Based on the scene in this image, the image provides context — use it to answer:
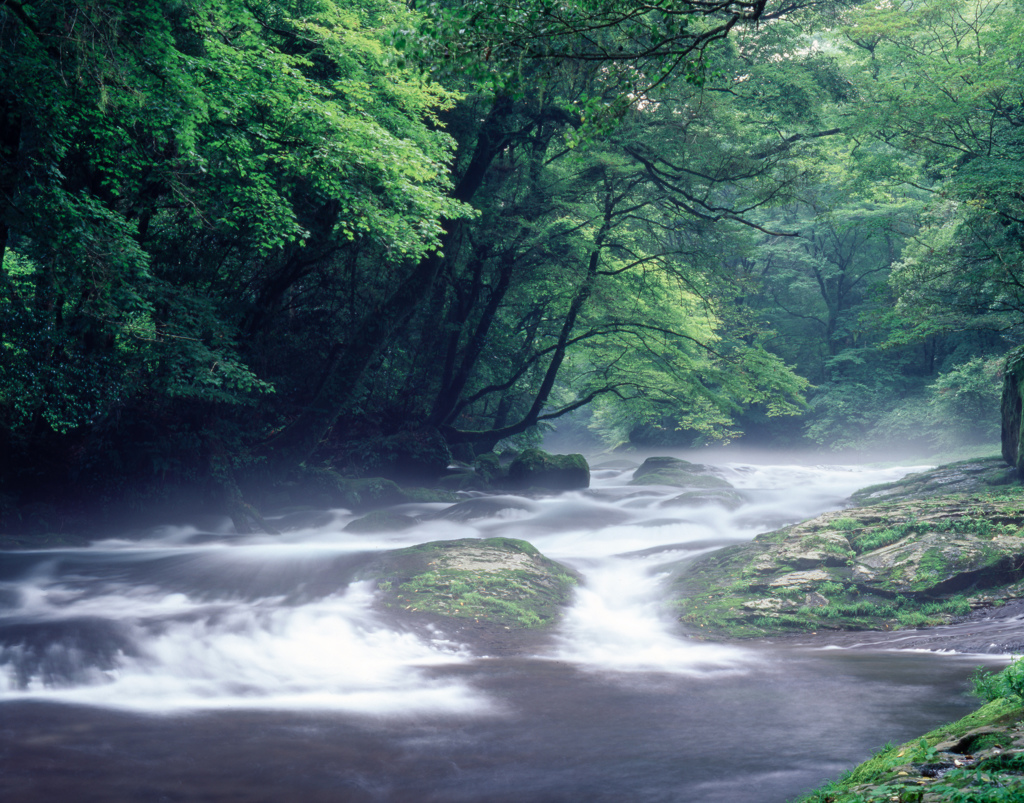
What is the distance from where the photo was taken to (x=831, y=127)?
1917cm

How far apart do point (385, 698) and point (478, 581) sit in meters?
2.95

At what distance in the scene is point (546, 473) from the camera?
2003 cm

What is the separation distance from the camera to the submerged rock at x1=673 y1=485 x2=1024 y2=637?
7676mm

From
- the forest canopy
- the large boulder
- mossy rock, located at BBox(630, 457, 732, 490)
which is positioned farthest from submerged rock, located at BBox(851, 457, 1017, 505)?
the large boulder

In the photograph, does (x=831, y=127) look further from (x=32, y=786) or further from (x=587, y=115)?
(x=32, y=786)

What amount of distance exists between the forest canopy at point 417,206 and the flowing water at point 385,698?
3916 mm

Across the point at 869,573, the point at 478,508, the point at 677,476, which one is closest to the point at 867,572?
the point at 869,573

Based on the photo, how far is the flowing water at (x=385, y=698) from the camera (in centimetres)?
435

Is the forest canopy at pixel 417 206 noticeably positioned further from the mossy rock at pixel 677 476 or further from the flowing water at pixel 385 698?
the flowing water at pixel 385 698

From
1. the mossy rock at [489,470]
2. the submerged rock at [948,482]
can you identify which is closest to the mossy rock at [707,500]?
the submerged rock at [948,482]

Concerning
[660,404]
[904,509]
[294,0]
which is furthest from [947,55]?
[294,0]

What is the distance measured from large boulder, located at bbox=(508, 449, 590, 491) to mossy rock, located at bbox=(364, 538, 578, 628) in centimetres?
938

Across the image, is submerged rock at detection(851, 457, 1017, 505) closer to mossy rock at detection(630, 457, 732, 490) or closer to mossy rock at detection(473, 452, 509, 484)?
mossy rock at detection(630, 457, 732, 490)

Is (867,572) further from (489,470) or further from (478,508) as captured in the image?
(489,470)
